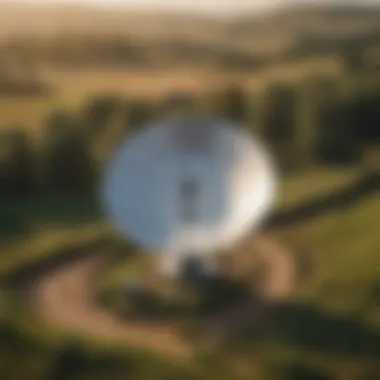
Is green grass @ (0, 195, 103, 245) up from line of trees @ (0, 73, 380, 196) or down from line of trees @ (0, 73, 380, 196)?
down

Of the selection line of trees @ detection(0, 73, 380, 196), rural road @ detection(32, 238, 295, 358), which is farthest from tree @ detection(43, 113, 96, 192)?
rural road @ detection(32, 238, 295, 358)

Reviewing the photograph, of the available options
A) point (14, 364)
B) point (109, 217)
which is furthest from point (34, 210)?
point (14, 364)

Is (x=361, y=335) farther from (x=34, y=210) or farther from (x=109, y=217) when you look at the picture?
(x=34, y=210)

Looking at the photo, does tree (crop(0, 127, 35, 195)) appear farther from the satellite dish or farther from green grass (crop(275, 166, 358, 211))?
green grass (crop(275, 166, 358, 211))

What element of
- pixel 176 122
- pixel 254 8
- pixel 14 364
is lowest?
pixel 14 364

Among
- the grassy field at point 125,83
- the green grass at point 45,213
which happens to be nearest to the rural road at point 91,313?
the green grass at point 45,213

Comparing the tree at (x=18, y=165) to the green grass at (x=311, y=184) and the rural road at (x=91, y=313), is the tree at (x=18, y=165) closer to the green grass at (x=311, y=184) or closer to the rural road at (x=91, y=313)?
the rural road at (x=91, y=313)
